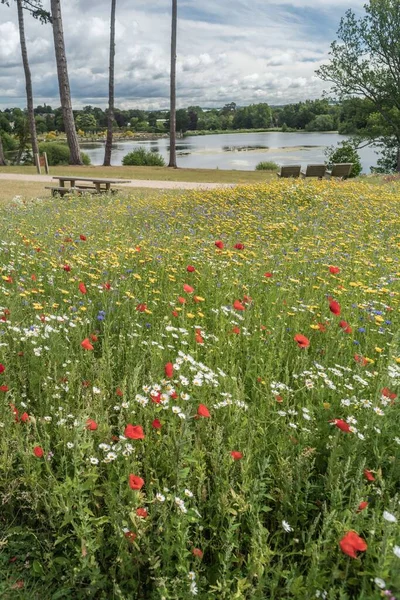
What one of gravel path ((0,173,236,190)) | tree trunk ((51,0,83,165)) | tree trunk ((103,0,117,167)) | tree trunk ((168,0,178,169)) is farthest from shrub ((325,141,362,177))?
tree trunk ((51,0,83,165))

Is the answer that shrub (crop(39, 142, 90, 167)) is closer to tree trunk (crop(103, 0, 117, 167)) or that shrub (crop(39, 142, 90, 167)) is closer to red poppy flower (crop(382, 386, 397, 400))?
tree trunk (crop(103, 0, 117, 167))

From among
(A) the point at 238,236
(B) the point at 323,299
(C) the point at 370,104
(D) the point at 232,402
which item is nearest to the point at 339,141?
(C) the point at 370,104

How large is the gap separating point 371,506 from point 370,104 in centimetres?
4163

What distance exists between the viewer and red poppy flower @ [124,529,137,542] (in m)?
2.05

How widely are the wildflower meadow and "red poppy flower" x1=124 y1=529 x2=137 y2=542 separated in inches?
0.5

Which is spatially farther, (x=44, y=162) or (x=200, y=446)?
(x=44, y=162)

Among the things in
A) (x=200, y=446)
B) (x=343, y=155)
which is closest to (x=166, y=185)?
(x=343, y=155)

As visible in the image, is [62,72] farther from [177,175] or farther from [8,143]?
[8,143]

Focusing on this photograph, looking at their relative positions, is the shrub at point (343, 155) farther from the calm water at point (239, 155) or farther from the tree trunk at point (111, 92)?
the tree trunk at point (111, 92)

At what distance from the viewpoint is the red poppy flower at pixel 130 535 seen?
6.74 ft

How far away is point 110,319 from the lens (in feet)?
14.1

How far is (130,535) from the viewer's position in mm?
2061

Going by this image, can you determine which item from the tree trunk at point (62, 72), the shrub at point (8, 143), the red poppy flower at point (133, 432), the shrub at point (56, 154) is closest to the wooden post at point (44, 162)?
the tree trunk at point (62, 72)

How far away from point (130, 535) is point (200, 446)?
707 mm
